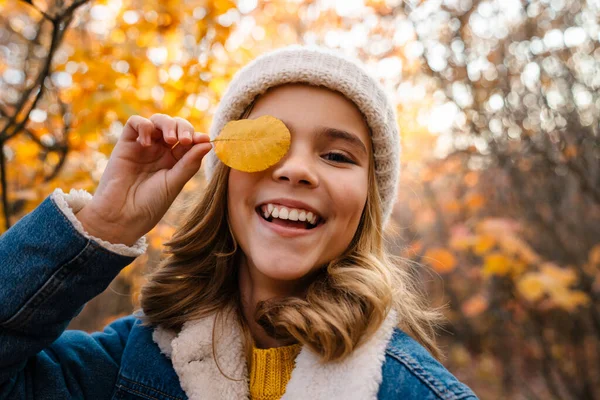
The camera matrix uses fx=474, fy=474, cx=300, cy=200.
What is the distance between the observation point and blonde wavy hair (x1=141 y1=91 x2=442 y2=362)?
1.33 metres

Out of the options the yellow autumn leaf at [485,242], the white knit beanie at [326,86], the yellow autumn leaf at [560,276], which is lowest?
the white knit beanie at [326,86]

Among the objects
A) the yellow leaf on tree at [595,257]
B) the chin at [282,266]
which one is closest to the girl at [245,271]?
the chin at [282,266]

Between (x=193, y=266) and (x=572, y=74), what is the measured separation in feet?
10.8

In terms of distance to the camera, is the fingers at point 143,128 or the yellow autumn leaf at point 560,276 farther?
the yellow autumn leaf at point 560,276

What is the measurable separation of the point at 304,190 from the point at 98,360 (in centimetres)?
83

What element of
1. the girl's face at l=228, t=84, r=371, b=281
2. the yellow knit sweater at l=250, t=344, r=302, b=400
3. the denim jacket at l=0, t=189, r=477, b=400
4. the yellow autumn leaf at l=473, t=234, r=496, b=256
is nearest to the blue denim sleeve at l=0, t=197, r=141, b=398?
the denim jacket at l=0, t=189, r=477, b=400

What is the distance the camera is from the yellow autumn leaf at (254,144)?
1318 mm

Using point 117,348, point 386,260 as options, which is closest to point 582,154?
point 386,260

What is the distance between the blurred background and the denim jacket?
0.67 meters

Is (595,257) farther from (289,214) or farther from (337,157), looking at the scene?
(289,214)

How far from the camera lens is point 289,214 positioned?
1.40 m

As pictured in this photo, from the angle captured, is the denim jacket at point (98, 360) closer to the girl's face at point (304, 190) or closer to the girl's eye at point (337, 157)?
the girl's face at point (304, 190)

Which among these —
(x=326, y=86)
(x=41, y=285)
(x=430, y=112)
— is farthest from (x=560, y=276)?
(x=41, y=285)

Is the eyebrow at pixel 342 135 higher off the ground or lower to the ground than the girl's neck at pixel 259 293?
higher
